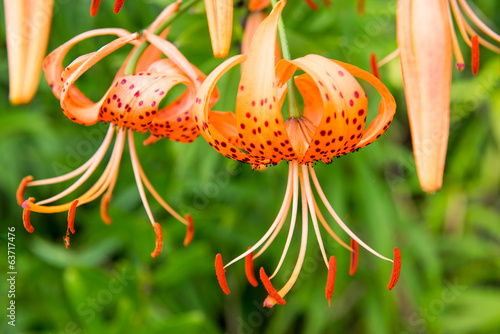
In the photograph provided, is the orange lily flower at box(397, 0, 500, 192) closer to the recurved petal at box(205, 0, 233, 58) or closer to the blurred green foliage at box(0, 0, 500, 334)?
the recurved petal at box(205, 0, 233, 58)

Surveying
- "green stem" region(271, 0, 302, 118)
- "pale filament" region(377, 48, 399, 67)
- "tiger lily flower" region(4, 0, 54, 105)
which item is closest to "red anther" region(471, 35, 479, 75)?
"pale filament" region(377, 48, 399, 67)

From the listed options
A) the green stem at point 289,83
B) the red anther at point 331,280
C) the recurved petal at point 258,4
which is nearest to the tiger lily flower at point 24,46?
the green stem at point 289,83

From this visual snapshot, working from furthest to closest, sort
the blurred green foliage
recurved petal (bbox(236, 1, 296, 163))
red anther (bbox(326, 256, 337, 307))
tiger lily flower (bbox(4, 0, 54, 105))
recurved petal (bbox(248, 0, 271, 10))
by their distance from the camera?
the blurred green foliage → recurved petal (bbox(248, 0, 271, 10)) → red anther (bbox(326, 256, 337, 307)) → recurved petal (bbox(236, 1, 296, 163)) → tiger lily flower (bbox(4, 0, 54, 105))

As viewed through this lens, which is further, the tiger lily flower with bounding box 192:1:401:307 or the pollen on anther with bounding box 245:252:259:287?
the pollen on anther with bounding box 245:252:259:287

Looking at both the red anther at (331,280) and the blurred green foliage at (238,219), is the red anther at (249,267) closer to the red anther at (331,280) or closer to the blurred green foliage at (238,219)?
the red anther at (331,280)

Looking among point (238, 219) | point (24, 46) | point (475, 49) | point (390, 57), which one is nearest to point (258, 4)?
point (390, 57)

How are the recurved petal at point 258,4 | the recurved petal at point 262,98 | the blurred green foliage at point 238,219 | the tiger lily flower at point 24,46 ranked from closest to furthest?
the tiger lily flower at point 24,46 < the recurved petal at point 262,98 < the recurved petal at point 258,4 < the blurred green foliage at point 238,219
